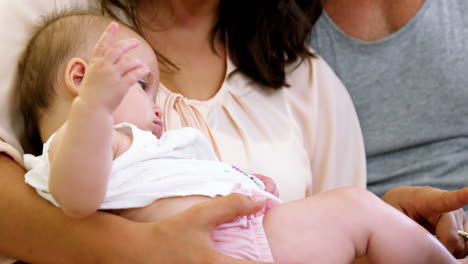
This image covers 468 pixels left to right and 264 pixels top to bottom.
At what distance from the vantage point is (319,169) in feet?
5.60

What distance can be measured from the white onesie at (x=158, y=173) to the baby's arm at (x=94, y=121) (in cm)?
12

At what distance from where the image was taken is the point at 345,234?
3.54 ft

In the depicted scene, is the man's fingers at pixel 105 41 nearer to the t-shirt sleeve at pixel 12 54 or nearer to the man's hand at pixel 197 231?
the man's hand at pixel 197 231

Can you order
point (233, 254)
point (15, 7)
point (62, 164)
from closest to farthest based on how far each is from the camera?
point (62, 164), point (233, 254), point (15, 7)

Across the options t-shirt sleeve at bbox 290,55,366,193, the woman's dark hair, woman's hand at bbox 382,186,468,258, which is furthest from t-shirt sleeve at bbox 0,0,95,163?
woman's hand at bbox 382,186,468,258

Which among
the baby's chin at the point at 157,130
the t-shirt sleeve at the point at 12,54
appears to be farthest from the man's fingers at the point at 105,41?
the t-shirt sleeve at the point at 12,54

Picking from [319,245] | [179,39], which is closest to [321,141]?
[179,39]

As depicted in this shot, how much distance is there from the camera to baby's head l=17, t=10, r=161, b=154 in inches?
44.9

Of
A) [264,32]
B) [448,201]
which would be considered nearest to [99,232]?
[448,201]

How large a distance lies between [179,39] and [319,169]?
56 cm

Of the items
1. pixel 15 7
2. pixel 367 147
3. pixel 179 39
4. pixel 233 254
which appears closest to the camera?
pixel 233 254

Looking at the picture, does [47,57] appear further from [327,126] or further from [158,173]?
[327,126]

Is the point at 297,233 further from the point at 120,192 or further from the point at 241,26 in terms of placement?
the point at 241,26

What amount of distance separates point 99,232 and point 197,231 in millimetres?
207
